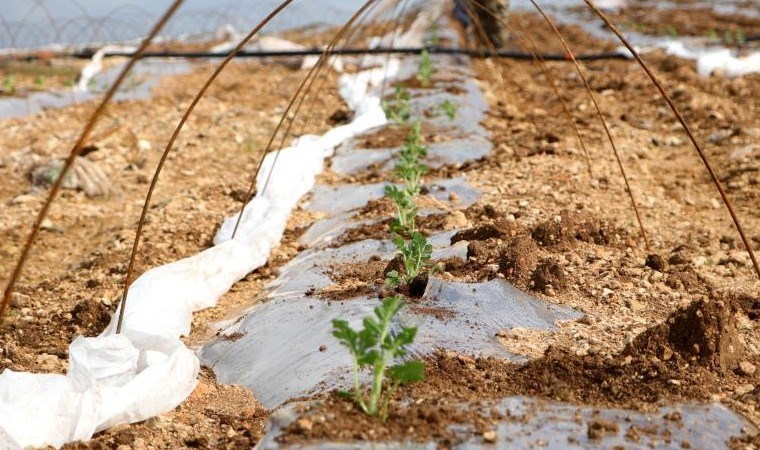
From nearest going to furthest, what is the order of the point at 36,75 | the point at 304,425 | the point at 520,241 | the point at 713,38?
the point at 304,425
the point at 520,241
the point at 36,75
the point at 713,38

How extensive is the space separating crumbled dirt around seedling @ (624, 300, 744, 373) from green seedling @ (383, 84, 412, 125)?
14.5 feet

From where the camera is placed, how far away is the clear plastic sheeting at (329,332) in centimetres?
280

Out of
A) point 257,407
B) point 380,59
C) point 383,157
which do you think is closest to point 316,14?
Result: point 380,59

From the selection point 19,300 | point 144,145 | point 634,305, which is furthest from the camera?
point 144,145

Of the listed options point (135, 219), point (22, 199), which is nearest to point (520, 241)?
point (135, 219)

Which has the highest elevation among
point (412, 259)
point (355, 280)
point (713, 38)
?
point (412, 259)

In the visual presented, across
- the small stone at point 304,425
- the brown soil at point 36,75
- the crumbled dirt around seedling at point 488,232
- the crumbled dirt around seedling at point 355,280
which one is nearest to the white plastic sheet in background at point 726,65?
the crumbled dirt around seedling at point 488,232

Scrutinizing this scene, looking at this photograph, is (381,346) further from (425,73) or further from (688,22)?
(688,22)

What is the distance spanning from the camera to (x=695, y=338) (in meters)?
2.69

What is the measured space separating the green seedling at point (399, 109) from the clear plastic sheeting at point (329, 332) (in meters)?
3.71

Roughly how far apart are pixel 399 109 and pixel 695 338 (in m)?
4.88

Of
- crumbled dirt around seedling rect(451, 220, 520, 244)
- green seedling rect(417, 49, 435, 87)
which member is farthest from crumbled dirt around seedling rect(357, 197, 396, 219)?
green seedling rect(417, 49, 435, 87)

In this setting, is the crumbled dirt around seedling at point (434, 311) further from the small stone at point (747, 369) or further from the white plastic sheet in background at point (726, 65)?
the white plastic sheet in background at point (726, 65)

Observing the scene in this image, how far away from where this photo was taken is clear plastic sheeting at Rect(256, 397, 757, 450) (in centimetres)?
210
